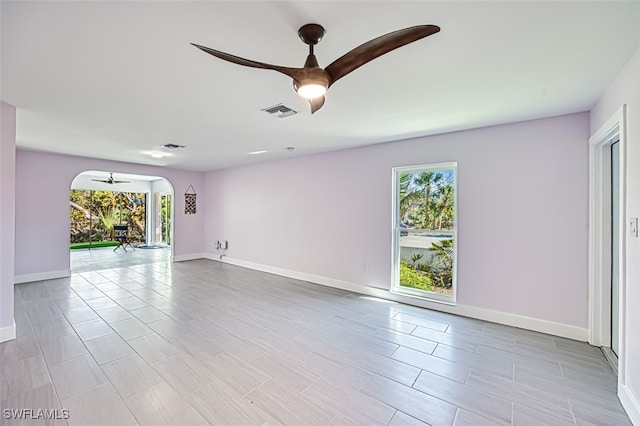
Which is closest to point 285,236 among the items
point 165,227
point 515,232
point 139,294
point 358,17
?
point 139,294

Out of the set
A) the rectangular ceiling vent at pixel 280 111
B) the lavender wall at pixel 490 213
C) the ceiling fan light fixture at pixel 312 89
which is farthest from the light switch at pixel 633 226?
the rectangular ceiling vent at pixel 280 111

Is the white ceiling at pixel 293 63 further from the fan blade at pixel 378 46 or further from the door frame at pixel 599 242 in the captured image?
the door frame at pixel 599 242

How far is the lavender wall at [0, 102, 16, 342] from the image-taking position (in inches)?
109

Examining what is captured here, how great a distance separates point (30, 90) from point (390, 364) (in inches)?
161

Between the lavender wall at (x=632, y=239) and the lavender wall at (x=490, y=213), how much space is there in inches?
43.4

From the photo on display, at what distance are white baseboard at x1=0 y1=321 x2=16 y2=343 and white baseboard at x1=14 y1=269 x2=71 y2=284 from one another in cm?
308

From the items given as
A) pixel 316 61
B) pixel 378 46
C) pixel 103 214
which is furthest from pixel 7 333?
pixel 103 214

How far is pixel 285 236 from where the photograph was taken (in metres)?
5.85

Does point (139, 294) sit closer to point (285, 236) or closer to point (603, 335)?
point (285, 236)

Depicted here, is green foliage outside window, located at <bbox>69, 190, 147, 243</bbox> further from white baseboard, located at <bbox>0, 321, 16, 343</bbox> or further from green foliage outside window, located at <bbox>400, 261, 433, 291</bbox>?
green foliage outside window, located at <bbox>400, 261, 433, 291</bbox>

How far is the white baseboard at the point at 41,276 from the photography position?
5.00 m

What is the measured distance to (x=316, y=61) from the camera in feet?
5.23

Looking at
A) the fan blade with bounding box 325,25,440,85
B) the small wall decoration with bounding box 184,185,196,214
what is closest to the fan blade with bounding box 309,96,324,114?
the fan blade with bounding box 325,25,440,85

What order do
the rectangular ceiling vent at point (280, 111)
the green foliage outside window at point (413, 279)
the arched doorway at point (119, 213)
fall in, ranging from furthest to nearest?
the arched doorway at point (119, 213), the green foliage outside window at point (413, 279), the rectangular ceiling vent at point (280, 111)
